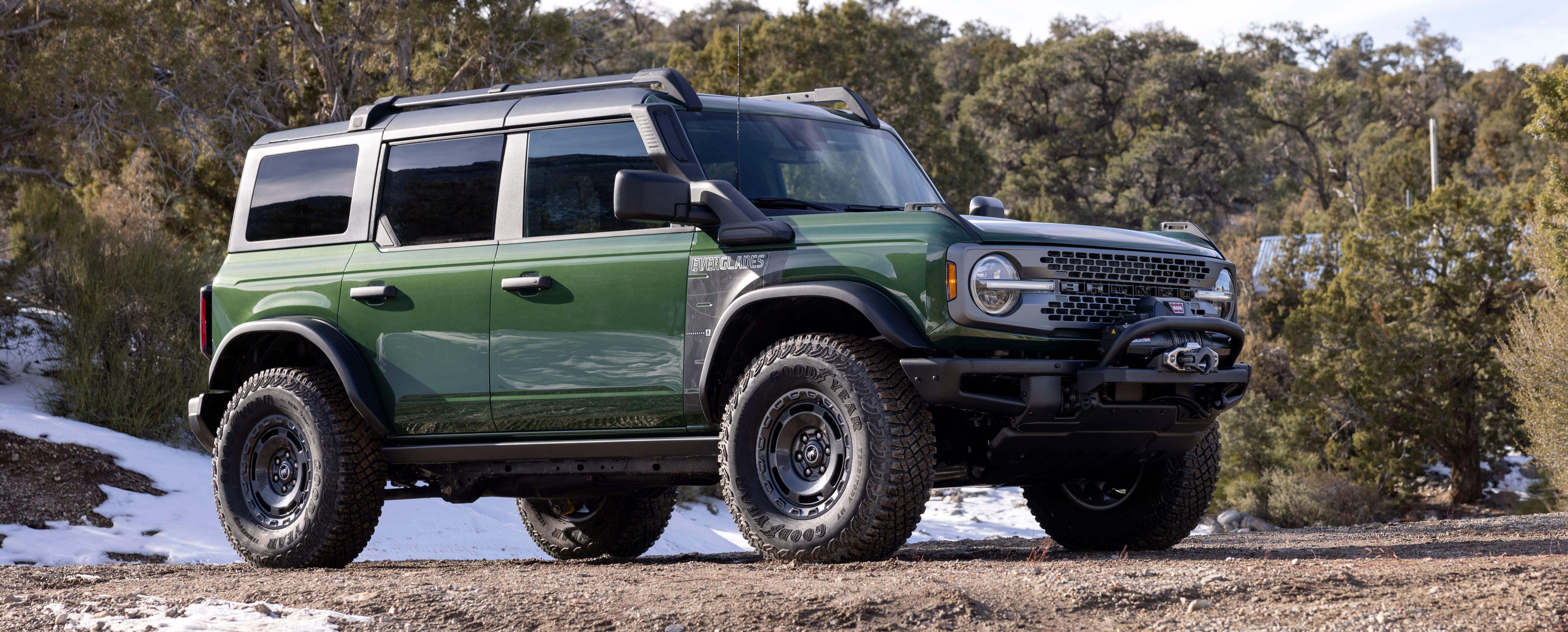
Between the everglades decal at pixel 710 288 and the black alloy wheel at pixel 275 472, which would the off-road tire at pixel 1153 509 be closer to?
the everglades decal at pixel 710 288

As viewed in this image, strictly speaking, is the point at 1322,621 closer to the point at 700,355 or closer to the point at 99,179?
the point at 700,355

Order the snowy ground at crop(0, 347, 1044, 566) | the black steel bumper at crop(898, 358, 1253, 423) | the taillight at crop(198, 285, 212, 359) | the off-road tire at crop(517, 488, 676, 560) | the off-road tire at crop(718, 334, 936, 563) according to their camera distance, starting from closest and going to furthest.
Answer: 1. the black steel bumper at crop(898, 358, 1253, 423)
2. the off-road tire at crop(718, 334, 936, 563)
3. the taillight at crop(198, 285, 212, 359)
4. the off-road tire at crop(517, 488, 676, 560)
5. the snowy ground at crop(0, 347, 1044, 566)

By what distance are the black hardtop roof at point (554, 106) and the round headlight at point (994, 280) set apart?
5.10ft

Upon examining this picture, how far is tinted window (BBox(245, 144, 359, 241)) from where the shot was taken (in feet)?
23.6

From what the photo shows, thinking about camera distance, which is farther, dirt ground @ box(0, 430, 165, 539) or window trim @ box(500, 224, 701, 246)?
dirt ground @ box(0, 430, 165, 539)

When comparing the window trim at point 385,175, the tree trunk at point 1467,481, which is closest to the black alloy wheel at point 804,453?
the window trim at point 385,175

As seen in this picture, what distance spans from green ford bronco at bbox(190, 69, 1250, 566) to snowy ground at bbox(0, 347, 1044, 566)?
2701 mm

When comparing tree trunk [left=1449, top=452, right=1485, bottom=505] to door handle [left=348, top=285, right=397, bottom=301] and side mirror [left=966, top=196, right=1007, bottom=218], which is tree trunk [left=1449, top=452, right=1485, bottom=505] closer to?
side mirror [left=966, top=196, right=1007, bottom=218]

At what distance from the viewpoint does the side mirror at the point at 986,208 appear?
23.6 feet

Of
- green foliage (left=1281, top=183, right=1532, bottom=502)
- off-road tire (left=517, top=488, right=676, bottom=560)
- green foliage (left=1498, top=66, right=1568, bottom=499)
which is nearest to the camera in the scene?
off-road tire (left=517, top=488, right=676, bottom=560)

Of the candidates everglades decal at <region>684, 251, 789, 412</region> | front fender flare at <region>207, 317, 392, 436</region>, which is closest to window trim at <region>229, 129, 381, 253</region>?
front fender flare at <region>207, 317, 392, 436</region>

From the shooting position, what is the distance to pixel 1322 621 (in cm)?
412

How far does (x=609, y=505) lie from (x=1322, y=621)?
195 inches

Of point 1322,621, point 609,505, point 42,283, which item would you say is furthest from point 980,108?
point 1322,621
